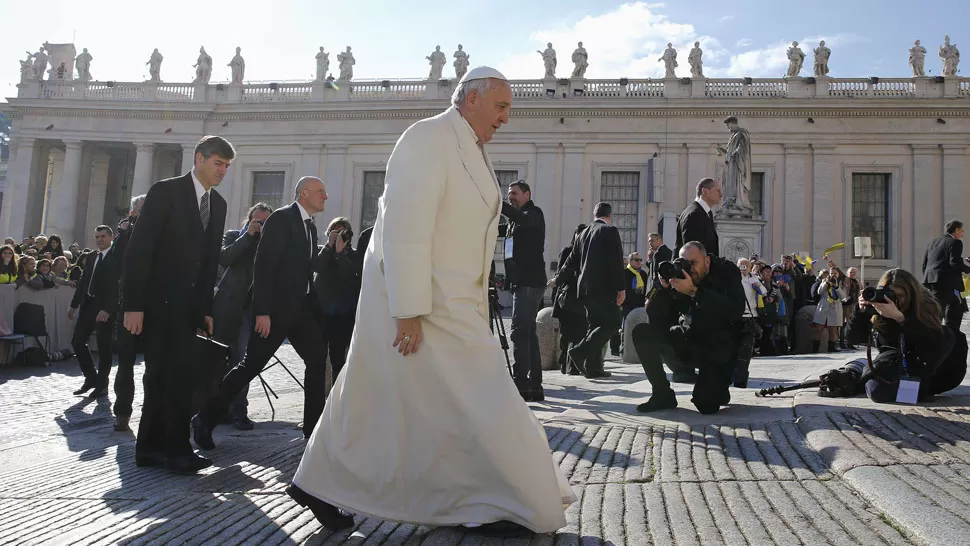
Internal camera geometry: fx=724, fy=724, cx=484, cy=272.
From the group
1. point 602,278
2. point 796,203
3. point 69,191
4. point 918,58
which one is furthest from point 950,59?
point 69,191

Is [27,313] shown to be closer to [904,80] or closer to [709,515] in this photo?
[709,515]

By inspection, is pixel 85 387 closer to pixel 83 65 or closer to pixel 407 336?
pixel 407 336

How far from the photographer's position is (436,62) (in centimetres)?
3753

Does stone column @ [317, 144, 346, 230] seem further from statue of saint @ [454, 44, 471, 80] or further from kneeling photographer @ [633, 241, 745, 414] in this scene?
kneeling photographer @ [633, 241, 745, 414]

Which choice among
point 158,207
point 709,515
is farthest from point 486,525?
point 158,207

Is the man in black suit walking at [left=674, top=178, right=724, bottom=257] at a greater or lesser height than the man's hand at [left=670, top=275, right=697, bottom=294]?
greater

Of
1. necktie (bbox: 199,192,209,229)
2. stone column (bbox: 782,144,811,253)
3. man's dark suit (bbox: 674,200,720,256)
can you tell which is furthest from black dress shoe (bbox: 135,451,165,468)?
stone column (bbox: 782,144,811,253)

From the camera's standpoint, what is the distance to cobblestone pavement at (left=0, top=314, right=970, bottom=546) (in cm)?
284

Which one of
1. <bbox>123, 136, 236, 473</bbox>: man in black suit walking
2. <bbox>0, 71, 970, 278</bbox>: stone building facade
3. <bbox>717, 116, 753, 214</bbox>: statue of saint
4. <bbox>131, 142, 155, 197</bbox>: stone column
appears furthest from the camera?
<bbox>131, 142, 155, 197</bbox>: stone column

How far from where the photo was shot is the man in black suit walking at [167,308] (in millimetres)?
4359

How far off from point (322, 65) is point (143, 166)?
10868 mm

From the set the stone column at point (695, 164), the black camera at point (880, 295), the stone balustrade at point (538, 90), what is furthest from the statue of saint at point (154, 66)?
the black camera at point (880, 295)

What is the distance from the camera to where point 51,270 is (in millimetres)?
13523

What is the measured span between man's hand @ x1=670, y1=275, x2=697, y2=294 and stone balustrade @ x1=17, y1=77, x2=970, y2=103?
30070mm
